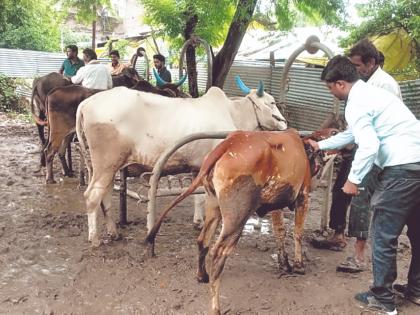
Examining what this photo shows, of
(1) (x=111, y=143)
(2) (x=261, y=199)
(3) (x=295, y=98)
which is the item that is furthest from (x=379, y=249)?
(3) (x=295, y=98)

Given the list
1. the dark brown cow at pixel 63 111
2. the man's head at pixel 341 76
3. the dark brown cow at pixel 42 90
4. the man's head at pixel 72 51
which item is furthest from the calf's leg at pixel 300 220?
the man's head at pixel 72 51

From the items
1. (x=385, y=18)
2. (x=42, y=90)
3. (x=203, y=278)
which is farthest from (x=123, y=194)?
(x=385, y=18)

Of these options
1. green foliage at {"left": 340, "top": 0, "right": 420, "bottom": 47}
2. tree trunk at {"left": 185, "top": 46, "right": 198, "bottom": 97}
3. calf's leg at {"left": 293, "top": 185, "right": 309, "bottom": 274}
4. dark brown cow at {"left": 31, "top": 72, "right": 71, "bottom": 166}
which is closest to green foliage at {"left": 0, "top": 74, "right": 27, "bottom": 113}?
dark brown cow at {"left": 31, "top": 72, "right": 71, "bottom": 166}

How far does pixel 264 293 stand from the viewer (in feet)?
12.5

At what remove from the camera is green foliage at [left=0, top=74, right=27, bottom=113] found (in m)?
14.6

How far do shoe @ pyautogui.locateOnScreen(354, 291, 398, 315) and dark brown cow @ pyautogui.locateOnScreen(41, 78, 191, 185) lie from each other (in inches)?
165

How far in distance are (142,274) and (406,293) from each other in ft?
6.99

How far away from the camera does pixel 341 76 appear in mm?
3371

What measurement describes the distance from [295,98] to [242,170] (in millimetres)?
7441

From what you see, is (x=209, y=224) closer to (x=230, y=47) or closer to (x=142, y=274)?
(x=142, y=274)

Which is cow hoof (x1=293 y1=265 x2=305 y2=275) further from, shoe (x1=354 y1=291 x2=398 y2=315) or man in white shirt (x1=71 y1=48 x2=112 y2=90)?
man in white shirt (x1=71 y1=48 x2=112 y2=90)

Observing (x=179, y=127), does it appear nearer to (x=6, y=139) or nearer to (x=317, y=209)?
(x=317, y=209)

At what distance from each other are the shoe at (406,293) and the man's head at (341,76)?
1.59 m

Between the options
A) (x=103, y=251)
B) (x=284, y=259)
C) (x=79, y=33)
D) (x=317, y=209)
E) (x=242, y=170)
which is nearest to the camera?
(x=242, y=170)
